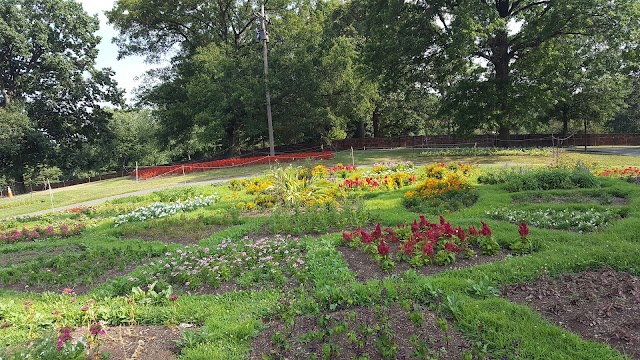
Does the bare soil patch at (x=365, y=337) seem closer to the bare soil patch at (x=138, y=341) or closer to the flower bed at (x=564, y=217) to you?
the bare soil patch at (x=138, y=341)

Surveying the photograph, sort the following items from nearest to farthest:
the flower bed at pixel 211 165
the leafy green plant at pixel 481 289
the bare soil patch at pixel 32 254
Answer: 1. the leafy green plant at pixel 481 289
2. the bare soil patch at pixel 32 254
3. the flower bed at pixel 211 165

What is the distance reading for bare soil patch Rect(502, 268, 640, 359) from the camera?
127 inches

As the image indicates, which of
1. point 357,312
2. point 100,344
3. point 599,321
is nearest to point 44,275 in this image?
point 100,344

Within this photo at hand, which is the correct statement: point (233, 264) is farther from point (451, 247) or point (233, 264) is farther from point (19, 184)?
point (19, 184)

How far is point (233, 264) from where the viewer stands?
5348mm

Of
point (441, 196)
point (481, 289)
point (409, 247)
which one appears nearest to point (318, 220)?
point (409, 247)

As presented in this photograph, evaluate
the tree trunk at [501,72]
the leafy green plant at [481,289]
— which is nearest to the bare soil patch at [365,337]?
the leafy green plant at [481,289]

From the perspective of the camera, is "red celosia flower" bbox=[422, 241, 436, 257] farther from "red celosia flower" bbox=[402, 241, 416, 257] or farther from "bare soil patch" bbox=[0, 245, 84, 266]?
"bare soil patch" bbox=[0, 245, 84, 266]

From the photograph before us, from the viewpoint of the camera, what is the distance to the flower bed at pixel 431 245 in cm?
495

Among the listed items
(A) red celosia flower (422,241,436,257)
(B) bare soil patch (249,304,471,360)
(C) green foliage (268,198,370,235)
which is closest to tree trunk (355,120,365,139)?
(C) green foliage (268,198,370,235)

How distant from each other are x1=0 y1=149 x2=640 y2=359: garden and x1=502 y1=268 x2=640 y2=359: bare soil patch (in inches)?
0.6

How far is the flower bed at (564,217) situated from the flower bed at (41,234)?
30.4ft

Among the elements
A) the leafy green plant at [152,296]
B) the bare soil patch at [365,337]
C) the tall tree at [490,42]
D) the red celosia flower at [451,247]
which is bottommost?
the bare soil patch at [365,337]

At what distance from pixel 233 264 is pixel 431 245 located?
9.08 feet
